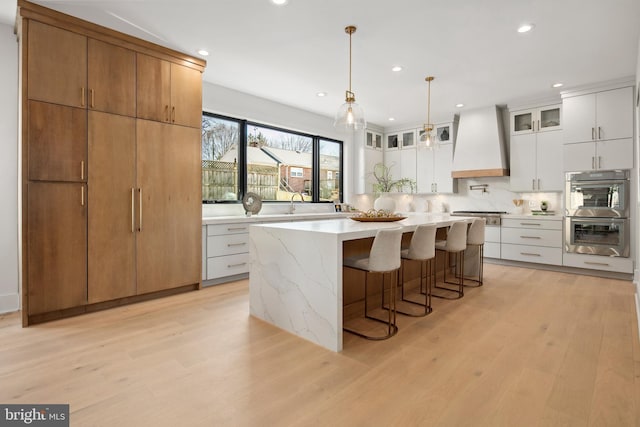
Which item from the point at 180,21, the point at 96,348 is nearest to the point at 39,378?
the point at 96,348

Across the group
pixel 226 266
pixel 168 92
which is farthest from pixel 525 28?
pixel 226 266

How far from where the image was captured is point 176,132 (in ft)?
12.1

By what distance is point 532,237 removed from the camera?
5199 millimetres

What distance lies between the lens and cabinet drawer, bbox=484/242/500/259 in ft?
18.3

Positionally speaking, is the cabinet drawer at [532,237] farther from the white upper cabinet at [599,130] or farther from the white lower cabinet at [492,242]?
the white upper cabinet at [599,130]

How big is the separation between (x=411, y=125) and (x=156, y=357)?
6217 millimetres

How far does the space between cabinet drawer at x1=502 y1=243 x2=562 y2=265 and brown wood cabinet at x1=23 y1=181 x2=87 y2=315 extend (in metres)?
5.63

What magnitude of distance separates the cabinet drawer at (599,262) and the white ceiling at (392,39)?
2361 mm

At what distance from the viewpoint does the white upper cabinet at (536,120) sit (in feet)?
17.1

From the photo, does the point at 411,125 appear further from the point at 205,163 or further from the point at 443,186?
the point at 205,163

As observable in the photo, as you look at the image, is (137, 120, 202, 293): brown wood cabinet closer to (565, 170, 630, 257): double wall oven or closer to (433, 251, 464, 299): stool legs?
(433, 251, 464, 299): stool legs

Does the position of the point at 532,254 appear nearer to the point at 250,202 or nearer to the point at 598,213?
the point at 598,213
